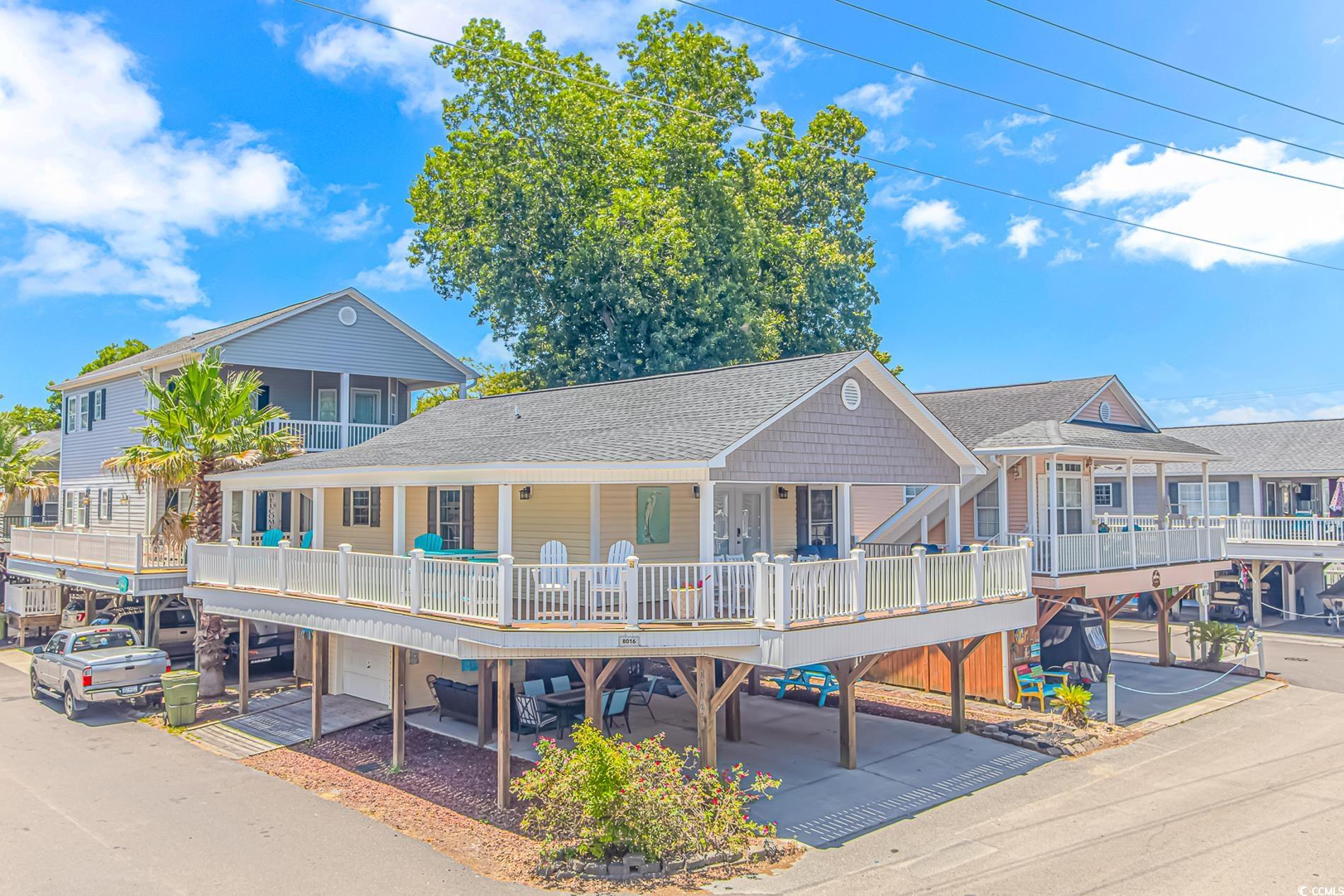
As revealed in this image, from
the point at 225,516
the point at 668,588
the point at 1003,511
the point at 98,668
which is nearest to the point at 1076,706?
the point at 1003,511

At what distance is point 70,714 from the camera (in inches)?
770

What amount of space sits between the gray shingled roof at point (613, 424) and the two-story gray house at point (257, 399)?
205 inches

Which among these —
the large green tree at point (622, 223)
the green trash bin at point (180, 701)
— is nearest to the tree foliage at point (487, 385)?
the large green tree at point (622, 223)

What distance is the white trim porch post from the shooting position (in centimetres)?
2523

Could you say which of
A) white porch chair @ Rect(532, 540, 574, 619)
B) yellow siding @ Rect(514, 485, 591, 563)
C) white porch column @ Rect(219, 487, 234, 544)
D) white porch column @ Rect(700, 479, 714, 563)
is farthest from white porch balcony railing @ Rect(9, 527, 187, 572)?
white porch column @ Rect(700, 479, 714, 563)

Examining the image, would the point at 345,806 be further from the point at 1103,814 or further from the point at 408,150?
the point at 408,150

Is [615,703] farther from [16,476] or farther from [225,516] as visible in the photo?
[16,476]

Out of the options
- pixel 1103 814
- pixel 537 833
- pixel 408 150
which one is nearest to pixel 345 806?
pixel 537 833

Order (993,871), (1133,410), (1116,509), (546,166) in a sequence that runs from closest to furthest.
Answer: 1. (993,871)
2. (1133,410)
3. (546,166)
4. (1116,509)

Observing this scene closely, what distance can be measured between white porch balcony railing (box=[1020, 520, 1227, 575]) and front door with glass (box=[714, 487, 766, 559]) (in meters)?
5.40

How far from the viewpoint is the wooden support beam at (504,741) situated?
1305 cm

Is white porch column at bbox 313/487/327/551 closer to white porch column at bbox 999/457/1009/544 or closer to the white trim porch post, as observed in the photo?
the white trim porch post

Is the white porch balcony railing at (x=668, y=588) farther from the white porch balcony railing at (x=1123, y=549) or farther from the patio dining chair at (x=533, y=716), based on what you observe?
the white porch balcony railing at (x=1123, y=549)

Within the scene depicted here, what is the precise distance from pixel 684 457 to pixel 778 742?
21.6 feet
